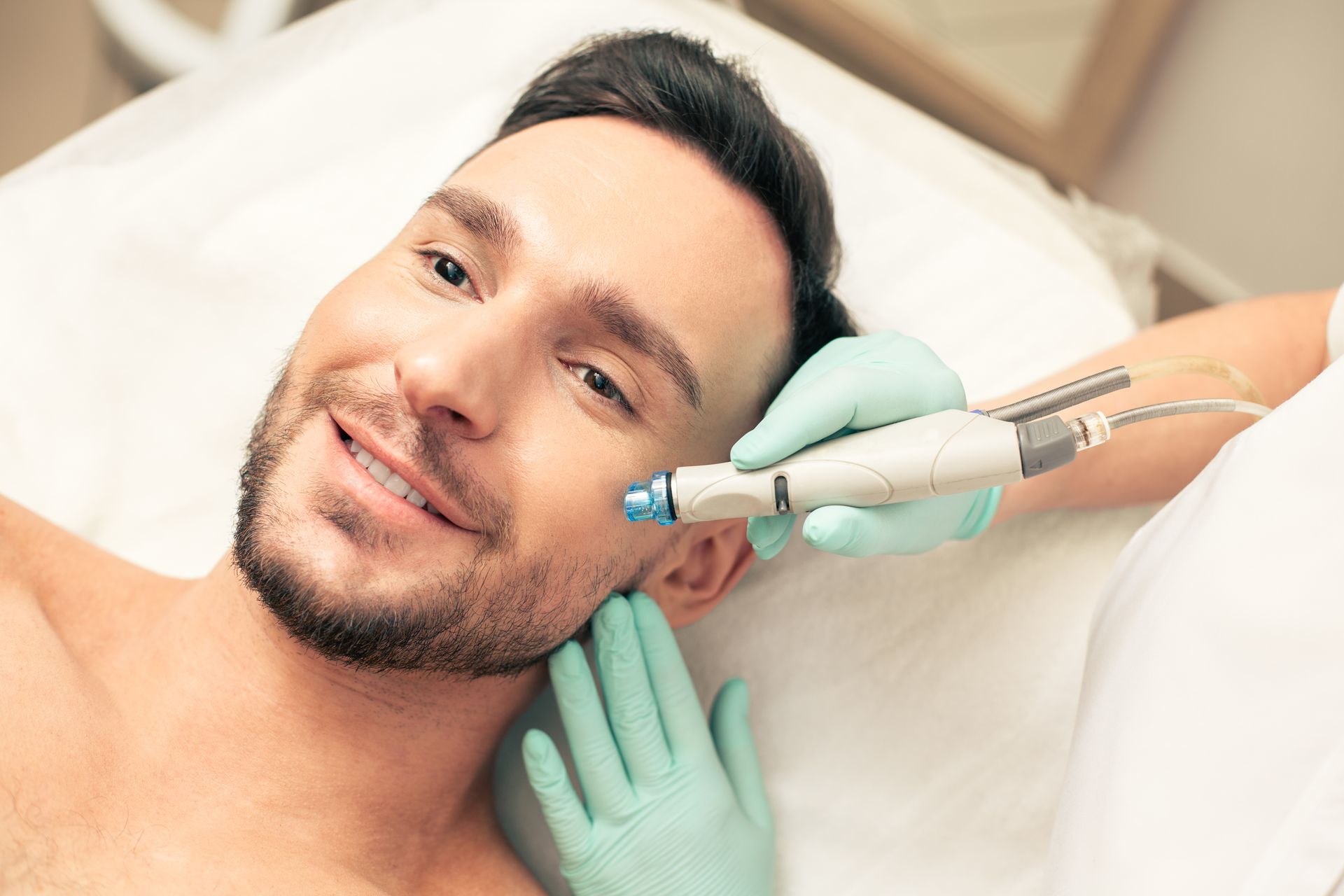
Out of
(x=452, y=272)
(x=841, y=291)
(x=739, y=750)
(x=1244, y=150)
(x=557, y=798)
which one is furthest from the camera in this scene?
(x=1244, y=150)

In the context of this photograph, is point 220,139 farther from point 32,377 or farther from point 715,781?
point 715,781

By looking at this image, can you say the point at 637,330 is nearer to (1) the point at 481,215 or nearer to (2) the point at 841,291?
(1) the point at 481,215

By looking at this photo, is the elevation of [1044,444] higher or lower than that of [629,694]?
higher

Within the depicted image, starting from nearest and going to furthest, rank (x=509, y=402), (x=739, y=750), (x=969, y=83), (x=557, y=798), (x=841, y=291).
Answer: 1. (x=509, y=402)
2. (x=557, y=798)
3. (x=739, y=750)
4. (x=841, y=291)
5. (x=969, y=83)

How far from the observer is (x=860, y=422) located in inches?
46.5

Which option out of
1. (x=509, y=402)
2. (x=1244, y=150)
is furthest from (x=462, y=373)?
(x=1244, y=150)

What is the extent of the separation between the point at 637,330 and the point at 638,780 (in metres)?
0.61

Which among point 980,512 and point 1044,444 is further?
point 980,512

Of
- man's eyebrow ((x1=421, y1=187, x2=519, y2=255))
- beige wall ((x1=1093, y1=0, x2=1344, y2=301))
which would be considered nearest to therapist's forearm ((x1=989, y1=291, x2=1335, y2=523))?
man's eyebrow ((x1=421, y1=187, x2=519, y2=255))

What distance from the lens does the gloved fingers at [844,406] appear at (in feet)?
3.63

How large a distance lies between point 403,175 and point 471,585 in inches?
37.4

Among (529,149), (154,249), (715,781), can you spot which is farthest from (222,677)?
(154,249)

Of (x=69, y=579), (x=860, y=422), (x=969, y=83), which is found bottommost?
(x=69, y=579)

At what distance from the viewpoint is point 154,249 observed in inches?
68.1
